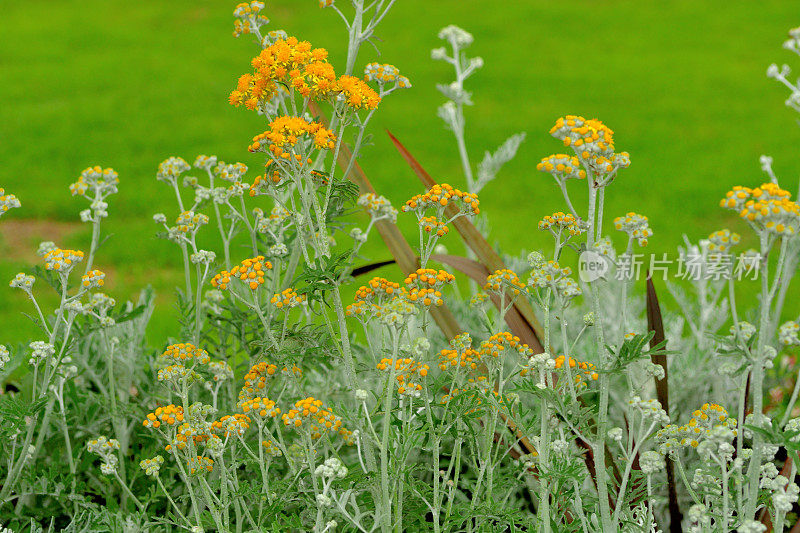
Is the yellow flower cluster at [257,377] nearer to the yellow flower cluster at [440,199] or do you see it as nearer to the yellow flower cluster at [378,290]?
the yellow flower cluster at [378,290]

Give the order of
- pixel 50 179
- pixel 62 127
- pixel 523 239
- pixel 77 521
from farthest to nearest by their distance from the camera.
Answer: pixel 62 127
pixel 50 179
pixel 523 239
pixel 77 521

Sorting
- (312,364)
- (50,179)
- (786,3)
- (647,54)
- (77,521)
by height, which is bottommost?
(77,521)

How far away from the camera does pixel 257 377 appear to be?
2.25 m

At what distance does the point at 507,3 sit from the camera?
10.9 metres

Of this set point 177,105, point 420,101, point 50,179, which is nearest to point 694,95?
point 420,101

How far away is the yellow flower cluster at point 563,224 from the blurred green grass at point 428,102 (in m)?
3.38

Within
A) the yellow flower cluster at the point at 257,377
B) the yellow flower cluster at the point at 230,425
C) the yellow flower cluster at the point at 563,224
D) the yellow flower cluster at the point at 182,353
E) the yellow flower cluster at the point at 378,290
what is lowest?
the yellow flower cluster at the point at 230,425

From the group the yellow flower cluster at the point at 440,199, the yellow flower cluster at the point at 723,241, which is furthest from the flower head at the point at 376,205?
the yellow flower cluster at the point at 723,241

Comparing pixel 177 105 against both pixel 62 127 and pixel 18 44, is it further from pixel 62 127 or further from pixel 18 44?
pixel 18 44

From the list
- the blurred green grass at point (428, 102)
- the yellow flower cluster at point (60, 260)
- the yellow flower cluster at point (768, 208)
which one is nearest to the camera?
the yellow flower cluster at point (768, 208)

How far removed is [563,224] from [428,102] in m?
6.48

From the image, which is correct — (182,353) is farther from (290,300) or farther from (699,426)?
(699,426)

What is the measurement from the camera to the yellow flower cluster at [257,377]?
2.21 meters

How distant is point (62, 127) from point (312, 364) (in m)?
5.96
